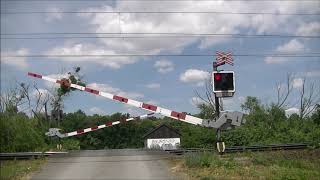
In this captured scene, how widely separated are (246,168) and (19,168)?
23.1 ft

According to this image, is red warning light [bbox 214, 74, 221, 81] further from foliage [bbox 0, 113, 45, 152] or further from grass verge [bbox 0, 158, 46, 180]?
foliage [bbox 0, 113, 45, 152]

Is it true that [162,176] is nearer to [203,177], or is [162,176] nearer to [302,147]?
[203,177]

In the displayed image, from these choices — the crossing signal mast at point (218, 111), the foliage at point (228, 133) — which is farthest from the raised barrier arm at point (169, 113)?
the foliage at point (228, 133)

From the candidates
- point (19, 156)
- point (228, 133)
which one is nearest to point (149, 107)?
point (19, 156)

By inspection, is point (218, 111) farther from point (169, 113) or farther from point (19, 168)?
point (19, 168)

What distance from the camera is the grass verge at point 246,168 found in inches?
557

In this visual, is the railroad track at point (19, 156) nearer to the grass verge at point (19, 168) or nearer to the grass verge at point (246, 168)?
Result: the grass verge at point (19, 168)

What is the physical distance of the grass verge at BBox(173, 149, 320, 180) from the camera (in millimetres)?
14157

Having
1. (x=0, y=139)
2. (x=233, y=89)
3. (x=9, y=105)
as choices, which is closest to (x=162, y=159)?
(x=233, y=89)

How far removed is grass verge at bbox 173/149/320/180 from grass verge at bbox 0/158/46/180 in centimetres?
452

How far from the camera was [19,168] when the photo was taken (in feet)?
54.0

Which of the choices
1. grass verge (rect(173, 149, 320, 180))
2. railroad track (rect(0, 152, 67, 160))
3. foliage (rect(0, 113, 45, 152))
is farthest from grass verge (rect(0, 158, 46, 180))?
grass verge (rect(173, 149, 320, 180))

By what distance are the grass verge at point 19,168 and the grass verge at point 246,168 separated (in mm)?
4521

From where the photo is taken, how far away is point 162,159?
60.3ft
